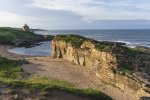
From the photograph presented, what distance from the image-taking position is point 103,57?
49500 mm

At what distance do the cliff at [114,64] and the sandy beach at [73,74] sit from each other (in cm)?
97

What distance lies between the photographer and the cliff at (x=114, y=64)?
40750 mm

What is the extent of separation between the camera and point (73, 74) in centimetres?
5175

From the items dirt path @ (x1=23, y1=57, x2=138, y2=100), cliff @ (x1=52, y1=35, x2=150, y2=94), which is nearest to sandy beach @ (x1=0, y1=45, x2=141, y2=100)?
dirt path @ (x1=23, y1=57, x2=138, y2=100)

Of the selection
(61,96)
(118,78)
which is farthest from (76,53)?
(61,96)

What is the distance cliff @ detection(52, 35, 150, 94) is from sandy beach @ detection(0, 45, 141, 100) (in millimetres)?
967

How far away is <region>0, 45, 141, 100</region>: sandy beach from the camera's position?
1574 inches

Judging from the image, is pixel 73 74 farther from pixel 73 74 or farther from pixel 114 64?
pixel 114 64

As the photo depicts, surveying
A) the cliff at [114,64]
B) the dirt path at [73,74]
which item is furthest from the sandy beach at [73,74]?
the cliff at [114,64]

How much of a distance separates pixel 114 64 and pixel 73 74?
25.9 feet

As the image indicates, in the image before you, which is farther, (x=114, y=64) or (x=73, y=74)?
(x=73, y=74)

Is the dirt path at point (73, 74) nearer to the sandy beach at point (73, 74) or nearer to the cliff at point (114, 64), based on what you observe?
the sandy beach at point (73, 74)

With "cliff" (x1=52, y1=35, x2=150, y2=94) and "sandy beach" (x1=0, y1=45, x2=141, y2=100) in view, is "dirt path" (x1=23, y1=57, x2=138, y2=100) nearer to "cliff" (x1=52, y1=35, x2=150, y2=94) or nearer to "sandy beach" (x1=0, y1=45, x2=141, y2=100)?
"sandy beach" (x1=0, y1=45, x2=141, y2=100)

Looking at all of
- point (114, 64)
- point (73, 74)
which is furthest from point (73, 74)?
point (114, 64)
